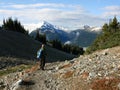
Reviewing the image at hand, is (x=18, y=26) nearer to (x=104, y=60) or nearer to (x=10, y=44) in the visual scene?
(x=10, y=44)

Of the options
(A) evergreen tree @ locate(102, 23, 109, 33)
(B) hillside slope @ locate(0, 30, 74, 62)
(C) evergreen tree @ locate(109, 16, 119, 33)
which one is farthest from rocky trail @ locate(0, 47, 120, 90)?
(B) hillside slope @ locate(0, 30, 74, 62)

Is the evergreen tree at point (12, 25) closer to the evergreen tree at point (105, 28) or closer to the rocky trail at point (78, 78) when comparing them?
the evergreen tree at point (105, 28)

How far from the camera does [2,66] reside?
65.1 m

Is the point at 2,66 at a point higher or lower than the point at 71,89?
lower

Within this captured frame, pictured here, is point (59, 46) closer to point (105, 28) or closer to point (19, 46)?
point (19, 46)

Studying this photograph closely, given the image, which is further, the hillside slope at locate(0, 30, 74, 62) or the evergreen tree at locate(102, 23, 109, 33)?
the hillside slope at locate(0, 30, 74, 62)

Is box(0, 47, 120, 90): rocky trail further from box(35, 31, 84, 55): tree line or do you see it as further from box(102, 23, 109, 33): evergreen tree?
box(35, 31, 84, 55): tree line

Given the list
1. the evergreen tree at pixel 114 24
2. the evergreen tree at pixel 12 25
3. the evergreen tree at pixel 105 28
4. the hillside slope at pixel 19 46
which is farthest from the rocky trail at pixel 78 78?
the evergreen tree at pixel 12 25

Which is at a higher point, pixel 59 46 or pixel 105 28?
pixel 105 28

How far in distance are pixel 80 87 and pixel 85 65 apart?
6100mm

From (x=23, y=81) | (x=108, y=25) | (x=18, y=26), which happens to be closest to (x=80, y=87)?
(x=23, y=81)

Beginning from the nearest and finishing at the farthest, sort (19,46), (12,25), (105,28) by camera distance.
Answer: (105,28) < (19,46) < (12,25)

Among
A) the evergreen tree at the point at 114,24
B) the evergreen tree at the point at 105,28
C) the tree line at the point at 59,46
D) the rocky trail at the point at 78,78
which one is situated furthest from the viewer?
the tree line at the point at 59,46

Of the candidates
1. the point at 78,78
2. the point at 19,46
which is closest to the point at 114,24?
the point at 19,46
